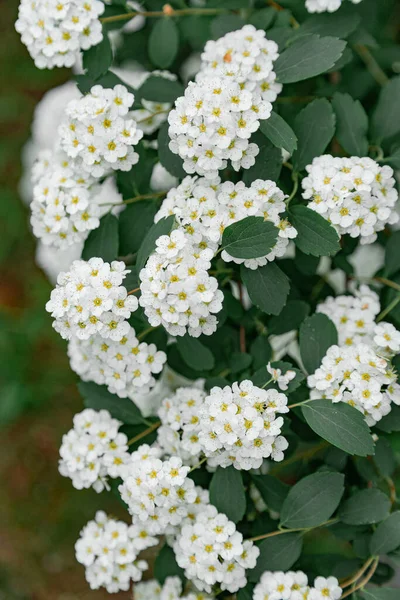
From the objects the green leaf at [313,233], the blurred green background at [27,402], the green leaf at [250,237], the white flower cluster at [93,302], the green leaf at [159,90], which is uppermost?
the green leaf at [159,90]

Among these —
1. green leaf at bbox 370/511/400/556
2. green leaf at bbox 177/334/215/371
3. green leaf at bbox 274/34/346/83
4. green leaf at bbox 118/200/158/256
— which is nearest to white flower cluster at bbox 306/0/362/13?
green leaf at bbox 274/34/346/83

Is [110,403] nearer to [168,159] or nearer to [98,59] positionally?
[168,159]

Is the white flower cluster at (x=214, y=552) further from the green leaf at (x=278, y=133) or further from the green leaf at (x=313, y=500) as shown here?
the green leaf at (x=278, y=133)

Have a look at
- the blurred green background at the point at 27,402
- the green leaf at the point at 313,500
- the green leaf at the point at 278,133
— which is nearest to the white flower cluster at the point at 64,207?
the green leaf at the point at 278,133

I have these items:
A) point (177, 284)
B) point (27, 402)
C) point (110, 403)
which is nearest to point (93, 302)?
point (177, 284)

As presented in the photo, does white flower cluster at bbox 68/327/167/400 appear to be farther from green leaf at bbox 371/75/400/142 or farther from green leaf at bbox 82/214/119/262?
green leaf at bbox 371/75/400/142

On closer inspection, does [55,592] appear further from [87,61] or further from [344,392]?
[87,61]
